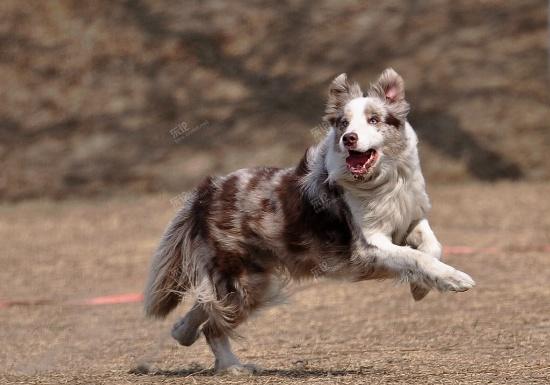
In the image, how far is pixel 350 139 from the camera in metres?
6.31

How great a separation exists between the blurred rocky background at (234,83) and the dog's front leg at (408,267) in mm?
10769

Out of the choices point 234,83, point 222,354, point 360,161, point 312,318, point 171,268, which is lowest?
point 222,354

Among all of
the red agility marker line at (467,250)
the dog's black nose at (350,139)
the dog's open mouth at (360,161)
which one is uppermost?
the red agility marker line at (467,250)

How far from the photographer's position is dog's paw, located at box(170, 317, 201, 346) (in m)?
7.16

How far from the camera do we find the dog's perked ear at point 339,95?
6701 mm

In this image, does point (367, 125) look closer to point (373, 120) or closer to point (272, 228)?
point (373, 120)

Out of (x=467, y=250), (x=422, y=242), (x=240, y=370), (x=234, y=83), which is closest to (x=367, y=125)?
(x=422, y=242)

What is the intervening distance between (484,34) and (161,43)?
5.62m

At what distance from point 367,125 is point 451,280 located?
983mm

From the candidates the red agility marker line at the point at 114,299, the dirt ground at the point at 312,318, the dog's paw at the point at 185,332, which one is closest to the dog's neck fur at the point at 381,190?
the dirt ground at the point at 312,318

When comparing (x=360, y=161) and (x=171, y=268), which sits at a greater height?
(x=360, y=161)

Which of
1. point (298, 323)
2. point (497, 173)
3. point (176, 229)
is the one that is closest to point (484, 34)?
point (497, 173)

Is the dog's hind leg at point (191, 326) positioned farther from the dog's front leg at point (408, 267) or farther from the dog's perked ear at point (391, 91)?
the dog's perked ear at point (391, 91)

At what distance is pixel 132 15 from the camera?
21.5m
